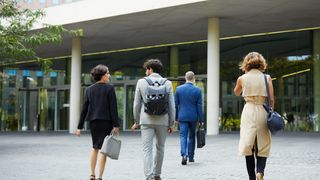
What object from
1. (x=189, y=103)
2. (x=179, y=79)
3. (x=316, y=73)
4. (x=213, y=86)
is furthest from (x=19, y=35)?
(x=316, y=73)

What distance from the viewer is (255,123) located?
648 centimetres

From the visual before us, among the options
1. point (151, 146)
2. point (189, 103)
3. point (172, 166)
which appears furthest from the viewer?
point (189, 103)

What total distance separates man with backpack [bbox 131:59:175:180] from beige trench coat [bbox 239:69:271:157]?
1.41m

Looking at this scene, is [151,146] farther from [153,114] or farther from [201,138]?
[201,138]

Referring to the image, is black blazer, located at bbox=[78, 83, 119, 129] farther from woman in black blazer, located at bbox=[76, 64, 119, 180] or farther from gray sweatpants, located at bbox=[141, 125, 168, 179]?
gray sweatpants, located at bbox=[141, 125, 168, 179]

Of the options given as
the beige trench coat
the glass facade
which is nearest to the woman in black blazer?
the beige trench coat

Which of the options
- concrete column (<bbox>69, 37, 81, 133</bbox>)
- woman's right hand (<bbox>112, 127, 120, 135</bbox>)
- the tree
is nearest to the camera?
woman's right hand (<bbox>112, 127, 120, 135</bbox>)

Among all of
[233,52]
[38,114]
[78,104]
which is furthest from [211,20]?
[38,114]

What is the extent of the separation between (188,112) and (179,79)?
18268mm

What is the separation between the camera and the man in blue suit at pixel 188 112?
33.8 feet

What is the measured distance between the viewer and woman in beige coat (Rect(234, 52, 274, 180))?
6484 millimetres

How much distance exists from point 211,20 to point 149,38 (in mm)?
5807

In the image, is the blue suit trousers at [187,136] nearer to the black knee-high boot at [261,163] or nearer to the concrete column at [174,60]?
the black knee-high boot at [261,163]

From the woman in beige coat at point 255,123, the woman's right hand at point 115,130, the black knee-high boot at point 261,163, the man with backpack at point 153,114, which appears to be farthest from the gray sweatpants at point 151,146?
the black knee-high boot at point 261,163
